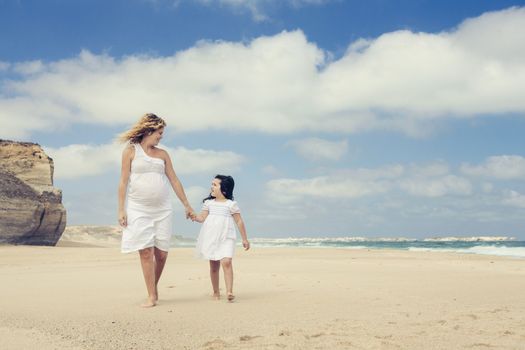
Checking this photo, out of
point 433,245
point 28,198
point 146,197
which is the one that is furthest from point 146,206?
point 433,245

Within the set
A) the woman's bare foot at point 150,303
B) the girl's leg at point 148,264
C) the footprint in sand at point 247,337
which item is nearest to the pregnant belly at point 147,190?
the girl's leg at point 148,264

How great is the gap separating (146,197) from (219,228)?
113 centimetres

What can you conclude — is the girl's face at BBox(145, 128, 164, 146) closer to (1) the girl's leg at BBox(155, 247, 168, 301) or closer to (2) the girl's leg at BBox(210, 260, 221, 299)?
(1) the girl's leg at BBox(155, 247, 168, 301)

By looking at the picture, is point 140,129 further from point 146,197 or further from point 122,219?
point 122,219

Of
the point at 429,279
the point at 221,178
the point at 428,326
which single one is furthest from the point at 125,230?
the point at 429,279

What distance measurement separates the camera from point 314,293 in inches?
287

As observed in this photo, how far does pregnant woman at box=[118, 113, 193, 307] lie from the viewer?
6273mm

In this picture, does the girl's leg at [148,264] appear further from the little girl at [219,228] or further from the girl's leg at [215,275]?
the girl's leg at [215,275]

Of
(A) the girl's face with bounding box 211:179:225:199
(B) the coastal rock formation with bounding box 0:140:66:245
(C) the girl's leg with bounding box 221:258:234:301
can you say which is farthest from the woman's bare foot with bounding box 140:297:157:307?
(B) the coastal rock formation with bounding box 0:140:66:245

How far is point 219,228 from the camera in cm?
693

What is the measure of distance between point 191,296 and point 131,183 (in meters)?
1.83

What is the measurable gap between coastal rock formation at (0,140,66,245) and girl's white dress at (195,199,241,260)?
633 inches

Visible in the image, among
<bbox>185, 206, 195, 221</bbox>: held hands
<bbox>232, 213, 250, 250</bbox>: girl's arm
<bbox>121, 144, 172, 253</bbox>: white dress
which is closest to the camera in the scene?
<bbox>121, 144, 172, 253</bbox>: white dress

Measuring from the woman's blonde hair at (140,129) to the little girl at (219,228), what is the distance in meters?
1.18
